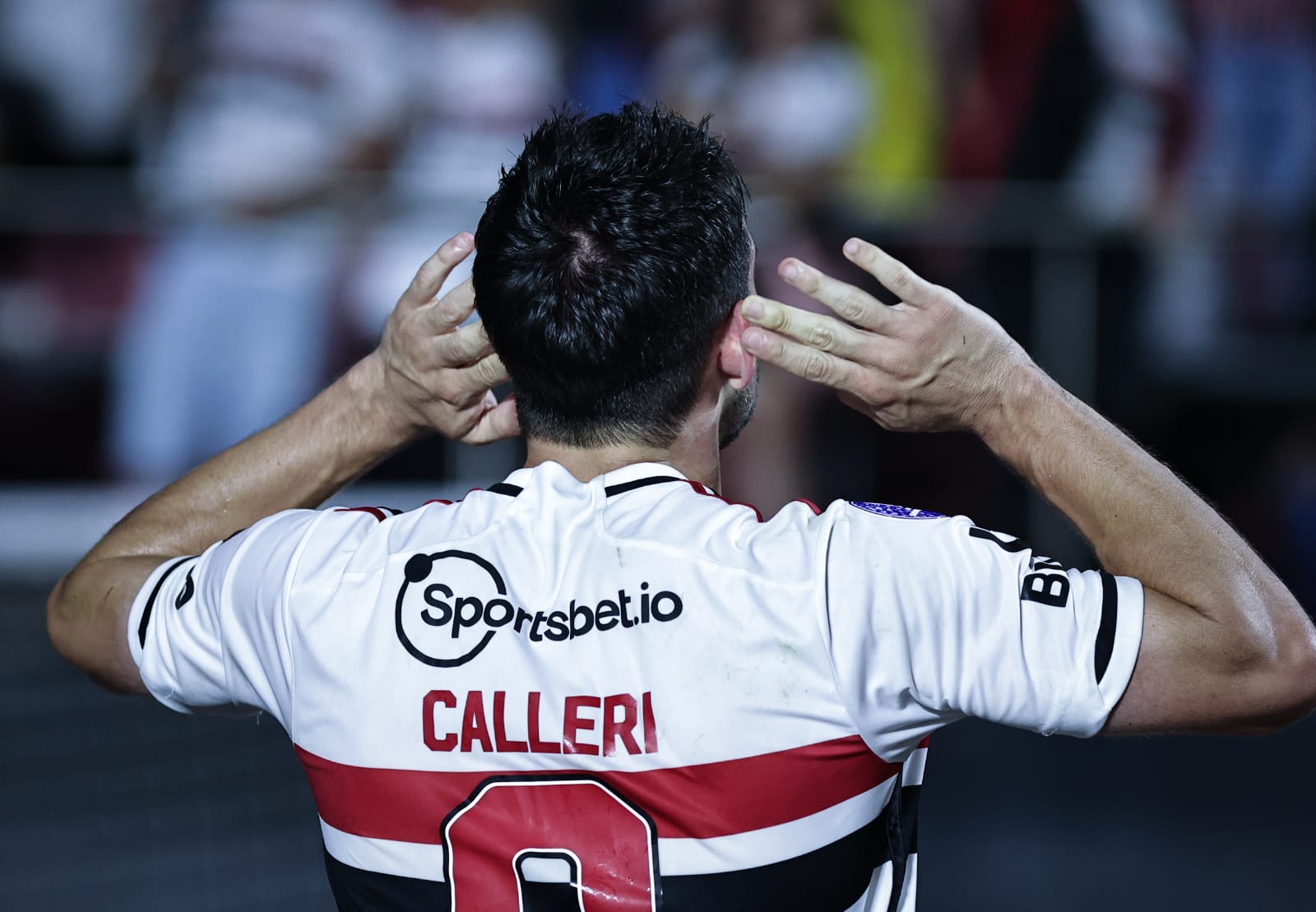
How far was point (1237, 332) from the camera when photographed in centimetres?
611

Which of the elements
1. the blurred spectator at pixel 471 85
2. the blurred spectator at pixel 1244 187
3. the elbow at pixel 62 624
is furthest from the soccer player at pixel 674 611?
the blurred spectator at pixel 1244 187

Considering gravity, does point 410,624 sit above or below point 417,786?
above

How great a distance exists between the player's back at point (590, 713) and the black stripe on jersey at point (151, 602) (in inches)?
10.3

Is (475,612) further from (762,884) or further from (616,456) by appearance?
(762,884)

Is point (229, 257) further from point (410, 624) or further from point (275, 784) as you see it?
point (410, 624)

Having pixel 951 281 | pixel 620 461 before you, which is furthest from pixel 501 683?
Answer: pixel 951 281

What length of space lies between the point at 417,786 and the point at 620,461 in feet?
Answer: 1.39

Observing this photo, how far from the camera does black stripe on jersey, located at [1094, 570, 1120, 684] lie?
1.32 meters

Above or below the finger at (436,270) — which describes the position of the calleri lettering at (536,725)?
below

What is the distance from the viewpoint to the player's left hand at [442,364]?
5.78 ft

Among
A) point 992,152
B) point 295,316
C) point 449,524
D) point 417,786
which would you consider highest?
point 992,152

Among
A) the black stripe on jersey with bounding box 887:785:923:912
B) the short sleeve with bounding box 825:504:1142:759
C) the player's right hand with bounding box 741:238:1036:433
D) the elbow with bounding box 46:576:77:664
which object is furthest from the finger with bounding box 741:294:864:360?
the elbow with bounding box 46:576:77:664

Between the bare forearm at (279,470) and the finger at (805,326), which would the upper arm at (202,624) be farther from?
the finger at (805,326)

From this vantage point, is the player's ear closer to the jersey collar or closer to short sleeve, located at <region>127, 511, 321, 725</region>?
the jersey collar
